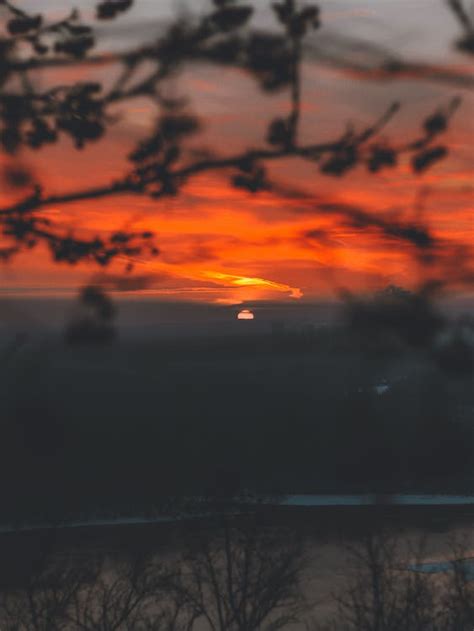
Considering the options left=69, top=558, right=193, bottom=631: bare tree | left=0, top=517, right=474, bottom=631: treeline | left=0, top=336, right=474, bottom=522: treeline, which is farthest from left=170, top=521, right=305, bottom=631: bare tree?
left=0, top=336, right=474, bottom=522: treeline

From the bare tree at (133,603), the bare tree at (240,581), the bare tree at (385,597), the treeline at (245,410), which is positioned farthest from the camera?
the bare tree at (240,581)

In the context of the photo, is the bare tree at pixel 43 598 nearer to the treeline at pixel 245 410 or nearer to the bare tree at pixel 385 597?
the treeline at pixel 245 410

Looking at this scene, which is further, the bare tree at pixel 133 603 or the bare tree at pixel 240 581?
the bare tree at pixel 240 581

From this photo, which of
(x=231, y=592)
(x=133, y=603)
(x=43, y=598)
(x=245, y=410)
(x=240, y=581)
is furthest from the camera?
(x=133, y=603)

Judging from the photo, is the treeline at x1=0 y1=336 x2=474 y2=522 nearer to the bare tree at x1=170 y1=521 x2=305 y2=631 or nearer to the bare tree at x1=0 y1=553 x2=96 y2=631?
the bare tree at x1=170 y1=521 x2=305 y2=631

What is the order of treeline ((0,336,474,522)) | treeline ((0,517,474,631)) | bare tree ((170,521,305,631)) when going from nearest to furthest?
treeline ((0,336,474,522))
treeline ((0,517,474,631))
bare tree ((170,521,305,631))

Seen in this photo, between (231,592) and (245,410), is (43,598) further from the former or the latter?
(245,410)

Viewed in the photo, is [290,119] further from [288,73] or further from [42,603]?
[42,603]

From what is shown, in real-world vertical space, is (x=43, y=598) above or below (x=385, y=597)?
above

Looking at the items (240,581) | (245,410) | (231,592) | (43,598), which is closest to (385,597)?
(231,592)

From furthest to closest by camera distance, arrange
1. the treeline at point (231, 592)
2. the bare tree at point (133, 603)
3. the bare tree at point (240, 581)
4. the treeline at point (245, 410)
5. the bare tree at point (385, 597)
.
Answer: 1. the bare tree at point (240, 581)
2. the bare tree at point (133, 603)
3. the treeline at point (231, 592)
4. the bare tree at point (385, 597)
5. the treeline at point (245, 410)

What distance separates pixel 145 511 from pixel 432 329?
151ft

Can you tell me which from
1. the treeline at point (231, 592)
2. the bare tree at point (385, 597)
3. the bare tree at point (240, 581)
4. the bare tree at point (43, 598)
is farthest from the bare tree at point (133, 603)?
the bare tree at point (385, 597)

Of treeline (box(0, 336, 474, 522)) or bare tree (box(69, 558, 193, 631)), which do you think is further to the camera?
bare tree (box(69, 558, 193, 631))
